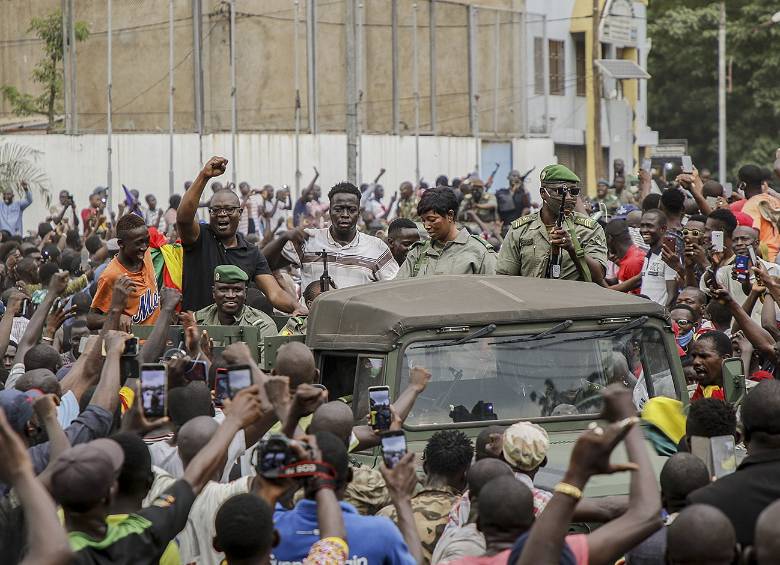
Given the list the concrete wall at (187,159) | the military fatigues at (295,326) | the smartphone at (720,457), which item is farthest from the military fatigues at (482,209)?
the smartphone at (720,457)

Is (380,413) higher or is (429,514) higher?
(380,413)

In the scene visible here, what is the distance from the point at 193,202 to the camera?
930cm

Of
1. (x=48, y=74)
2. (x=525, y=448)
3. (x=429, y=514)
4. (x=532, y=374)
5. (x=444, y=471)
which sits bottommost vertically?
(x=429, y=514)

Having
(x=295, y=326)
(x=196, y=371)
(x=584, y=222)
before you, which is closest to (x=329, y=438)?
(x=196, y=371)

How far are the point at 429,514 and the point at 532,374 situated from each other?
67.6 inches

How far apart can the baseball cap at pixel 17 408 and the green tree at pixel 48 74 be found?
27810 mm

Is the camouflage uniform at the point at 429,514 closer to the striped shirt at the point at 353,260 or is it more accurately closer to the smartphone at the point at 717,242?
the striped shirt at the point at 353,260

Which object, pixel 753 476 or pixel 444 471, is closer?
pixel 753 476

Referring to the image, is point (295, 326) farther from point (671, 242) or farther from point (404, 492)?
point (404, 492)

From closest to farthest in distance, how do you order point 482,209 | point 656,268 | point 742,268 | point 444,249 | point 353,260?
1. point 742,268
2. point 444,249
3. point 353,260
4. point 656,268
5. point 482,209

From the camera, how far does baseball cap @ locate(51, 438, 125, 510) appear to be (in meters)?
4.57

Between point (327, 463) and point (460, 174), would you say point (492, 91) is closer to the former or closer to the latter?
point (460, 174)

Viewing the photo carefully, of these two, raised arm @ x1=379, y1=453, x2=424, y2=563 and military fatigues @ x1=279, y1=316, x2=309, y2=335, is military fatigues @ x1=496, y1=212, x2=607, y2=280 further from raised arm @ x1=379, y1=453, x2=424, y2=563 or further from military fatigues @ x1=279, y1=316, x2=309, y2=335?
raised arm @ x1=379, y1=453, x2=424, y2=563

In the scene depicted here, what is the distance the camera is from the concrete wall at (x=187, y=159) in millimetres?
30797
